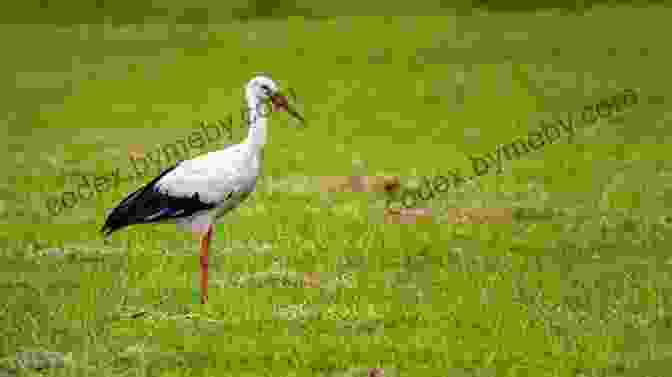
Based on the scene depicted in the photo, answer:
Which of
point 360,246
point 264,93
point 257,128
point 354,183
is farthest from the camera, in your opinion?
point 354,183

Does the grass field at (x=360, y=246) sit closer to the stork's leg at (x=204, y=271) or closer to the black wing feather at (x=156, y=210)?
the stork's leg at (x=204, y=271)

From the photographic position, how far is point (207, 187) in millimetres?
11312

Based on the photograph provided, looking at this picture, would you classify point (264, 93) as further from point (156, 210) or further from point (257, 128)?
point (156, 210)

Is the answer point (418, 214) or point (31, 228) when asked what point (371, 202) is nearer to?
point (418, 214)

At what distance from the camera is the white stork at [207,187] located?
11297mm

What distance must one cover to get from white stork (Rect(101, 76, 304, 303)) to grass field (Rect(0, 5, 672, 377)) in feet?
2.15

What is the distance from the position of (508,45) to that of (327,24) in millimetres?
7695

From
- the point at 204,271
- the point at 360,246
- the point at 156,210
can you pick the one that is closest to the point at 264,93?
the point at 156,210

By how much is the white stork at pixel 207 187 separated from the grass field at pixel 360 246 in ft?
2.15

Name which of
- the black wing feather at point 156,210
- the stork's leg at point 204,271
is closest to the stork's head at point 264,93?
the black wing feather at point 156,210

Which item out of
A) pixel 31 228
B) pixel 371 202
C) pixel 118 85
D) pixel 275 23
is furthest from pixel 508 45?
pixel 31 228

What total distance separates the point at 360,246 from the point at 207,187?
8.34 feet

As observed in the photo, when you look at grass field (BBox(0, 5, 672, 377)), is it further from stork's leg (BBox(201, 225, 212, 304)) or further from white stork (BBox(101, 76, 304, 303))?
white stork (BBox(101, 76, 304, 303))

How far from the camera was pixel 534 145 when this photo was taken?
22547 millimetres
